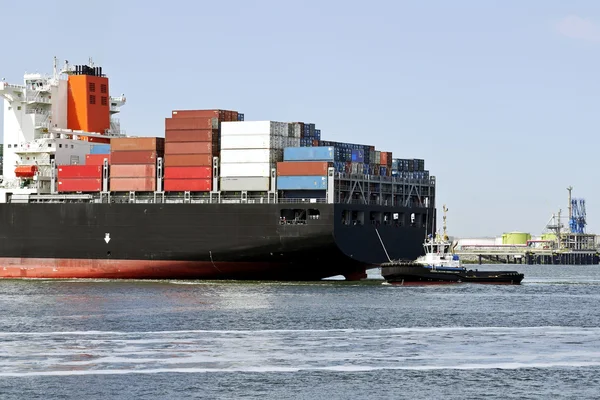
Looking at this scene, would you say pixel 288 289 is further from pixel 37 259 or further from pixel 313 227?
pixel 37 259

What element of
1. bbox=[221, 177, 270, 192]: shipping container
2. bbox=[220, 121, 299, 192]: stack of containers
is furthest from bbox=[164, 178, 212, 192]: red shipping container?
bbox=[221, 177, 270, 192]: shipping container

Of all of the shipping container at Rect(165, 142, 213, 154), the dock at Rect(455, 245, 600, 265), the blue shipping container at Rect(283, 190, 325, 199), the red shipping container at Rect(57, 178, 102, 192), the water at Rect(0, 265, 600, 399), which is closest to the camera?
the water at Rect(0, 265, 600, 399)

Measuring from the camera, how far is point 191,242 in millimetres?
63406

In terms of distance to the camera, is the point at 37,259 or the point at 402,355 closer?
the point at 402,355

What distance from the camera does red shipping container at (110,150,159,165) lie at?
65.1m

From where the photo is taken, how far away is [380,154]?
6856cm

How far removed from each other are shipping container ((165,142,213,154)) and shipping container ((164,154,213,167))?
22cm

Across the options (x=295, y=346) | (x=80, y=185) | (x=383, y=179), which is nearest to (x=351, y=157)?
(x=383, y=179)

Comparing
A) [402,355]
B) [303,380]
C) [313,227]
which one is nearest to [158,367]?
[303,380]

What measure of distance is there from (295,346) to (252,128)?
30347 millimetres

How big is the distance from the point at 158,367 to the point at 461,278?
37922 mm

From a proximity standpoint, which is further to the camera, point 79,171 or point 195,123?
point 79,171

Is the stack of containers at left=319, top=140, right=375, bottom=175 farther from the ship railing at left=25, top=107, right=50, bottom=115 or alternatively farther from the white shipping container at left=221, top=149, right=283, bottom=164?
the ship railing at left=25, top=107, right=50, bottom=115

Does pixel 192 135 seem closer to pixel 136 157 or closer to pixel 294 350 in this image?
pixel 136 157
